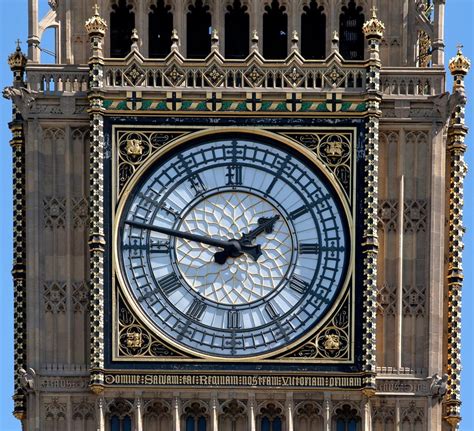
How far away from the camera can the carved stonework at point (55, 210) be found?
218ft

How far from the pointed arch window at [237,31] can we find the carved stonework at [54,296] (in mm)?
4104

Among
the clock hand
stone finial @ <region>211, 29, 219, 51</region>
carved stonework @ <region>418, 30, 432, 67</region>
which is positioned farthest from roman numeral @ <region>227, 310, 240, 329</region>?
carved stonework @ <region>418, 30, 432, 67</region>

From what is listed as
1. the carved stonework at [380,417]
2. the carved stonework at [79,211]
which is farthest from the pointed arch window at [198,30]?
the carved stonework at [380,417]

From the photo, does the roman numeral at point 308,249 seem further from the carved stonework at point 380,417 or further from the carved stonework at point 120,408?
the carved stonework at point 120,408

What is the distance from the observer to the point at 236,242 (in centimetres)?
6612

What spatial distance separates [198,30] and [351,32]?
208 cm

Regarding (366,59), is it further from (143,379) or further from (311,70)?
(143,379)

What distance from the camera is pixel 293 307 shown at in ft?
216

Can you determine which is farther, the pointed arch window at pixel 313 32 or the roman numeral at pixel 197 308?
the pointed arch window at pixel 313 32

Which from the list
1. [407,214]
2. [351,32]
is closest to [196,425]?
[407,214]

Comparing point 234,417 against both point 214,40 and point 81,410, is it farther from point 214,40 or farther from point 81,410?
point 214,40

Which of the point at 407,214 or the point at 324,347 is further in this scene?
the point at 407,214

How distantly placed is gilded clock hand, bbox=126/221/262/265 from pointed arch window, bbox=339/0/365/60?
336cm

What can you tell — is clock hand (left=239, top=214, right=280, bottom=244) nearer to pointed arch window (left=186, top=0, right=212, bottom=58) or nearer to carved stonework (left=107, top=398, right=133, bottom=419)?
carved stonework (left=107, top=398, right=133, bottom=419)
